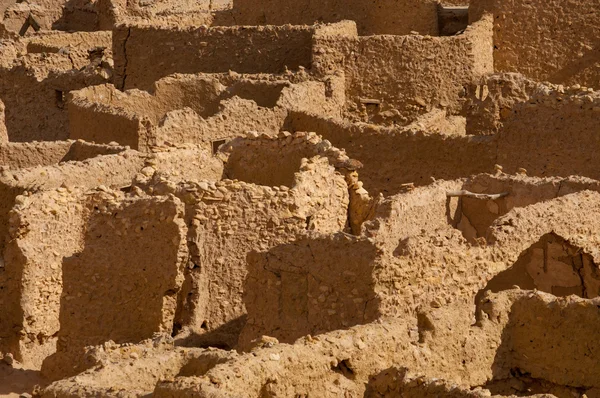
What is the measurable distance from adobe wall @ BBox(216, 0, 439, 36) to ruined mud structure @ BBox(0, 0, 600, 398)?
0.15 feet

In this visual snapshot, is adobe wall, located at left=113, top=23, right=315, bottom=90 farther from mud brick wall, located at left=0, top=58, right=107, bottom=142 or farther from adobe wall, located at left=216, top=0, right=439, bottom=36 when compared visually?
adobe wall, located at left=216, top=0, right=439, bottom=36

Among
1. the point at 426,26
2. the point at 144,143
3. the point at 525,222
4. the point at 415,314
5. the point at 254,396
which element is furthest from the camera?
the point at 426,26

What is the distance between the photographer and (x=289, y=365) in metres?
21.0

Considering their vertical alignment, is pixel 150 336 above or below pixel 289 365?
below

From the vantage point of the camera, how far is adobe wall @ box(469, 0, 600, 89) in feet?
117

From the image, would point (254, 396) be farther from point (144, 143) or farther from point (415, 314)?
point (144, 143)

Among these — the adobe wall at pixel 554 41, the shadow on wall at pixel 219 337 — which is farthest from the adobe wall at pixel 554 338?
the adobe wall at pixel 554 41

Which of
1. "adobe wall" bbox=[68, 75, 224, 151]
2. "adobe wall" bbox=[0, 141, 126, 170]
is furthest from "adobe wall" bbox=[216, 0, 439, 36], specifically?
"adobe wall" bbox=[0, 141, 126, 170]

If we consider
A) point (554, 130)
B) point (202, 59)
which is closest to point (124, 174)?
point (554, 130)

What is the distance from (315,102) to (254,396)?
14.0m

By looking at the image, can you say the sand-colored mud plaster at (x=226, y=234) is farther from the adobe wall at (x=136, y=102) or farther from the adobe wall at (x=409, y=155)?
the adobe wall at (x=136, y=102)

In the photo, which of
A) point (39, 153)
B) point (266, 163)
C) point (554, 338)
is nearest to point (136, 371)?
point (554, 338)

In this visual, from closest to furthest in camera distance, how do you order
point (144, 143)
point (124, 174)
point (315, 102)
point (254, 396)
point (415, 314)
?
point (254, 396), point (415, 314), point (124, 174), point (144, 143), point (315, 102)

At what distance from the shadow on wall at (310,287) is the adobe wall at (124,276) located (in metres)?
1.49
